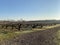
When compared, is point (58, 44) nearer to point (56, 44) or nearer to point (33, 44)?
point (56, 44)

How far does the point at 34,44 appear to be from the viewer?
572 inches

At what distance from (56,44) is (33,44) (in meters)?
1.78

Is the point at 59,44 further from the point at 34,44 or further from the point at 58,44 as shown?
the point at 34,44

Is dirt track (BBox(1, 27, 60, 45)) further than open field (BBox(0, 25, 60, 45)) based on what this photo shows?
No

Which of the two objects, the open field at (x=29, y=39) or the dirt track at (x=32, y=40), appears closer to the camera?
the dirt track at (x=32, y=40)

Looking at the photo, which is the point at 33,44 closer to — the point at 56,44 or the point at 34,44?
the point at 34,44

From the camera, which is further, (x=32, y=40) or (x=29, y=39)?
(x=29, y=39)

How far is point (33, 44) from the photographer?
14.5 m

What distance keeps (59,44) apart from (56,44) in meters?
0.22

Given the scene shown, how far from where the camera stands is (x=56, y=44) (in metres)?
15.1

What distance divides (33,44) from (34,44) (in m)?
0.07

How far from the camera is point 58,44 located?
15070mm

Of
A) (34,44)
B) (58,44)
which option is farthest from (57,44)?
(34,44)

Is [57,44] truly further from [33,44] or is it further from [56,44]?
[33,44]
